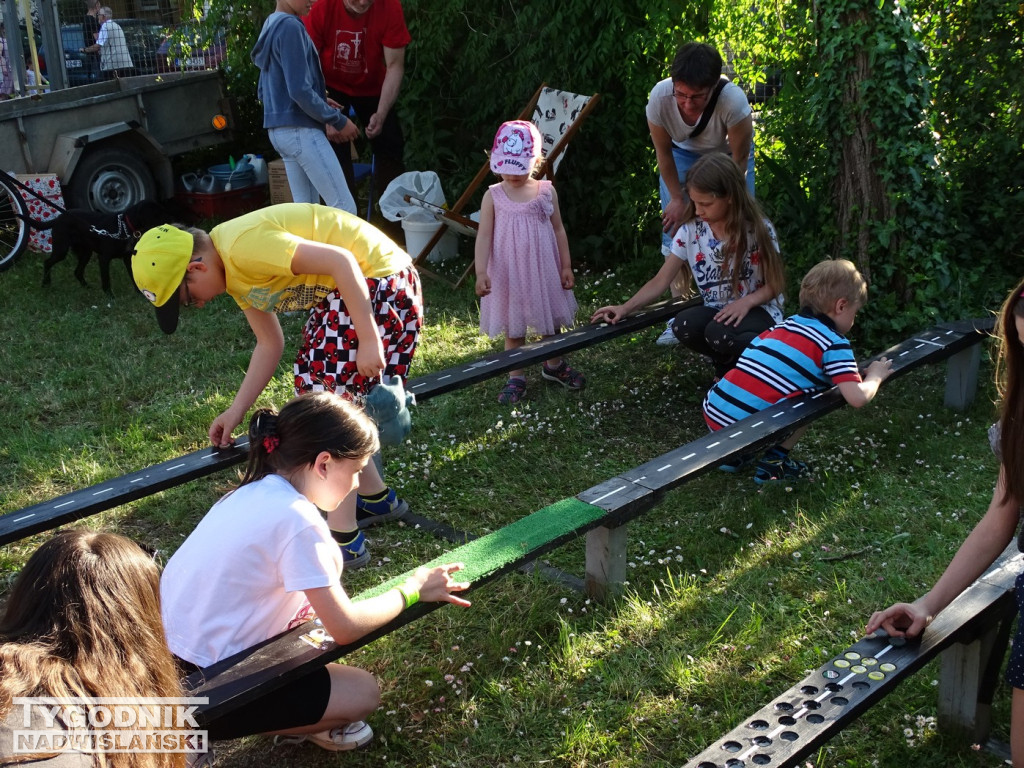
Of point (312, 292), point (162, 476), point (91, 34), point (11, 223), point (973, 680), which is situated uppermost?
point (91, 34)

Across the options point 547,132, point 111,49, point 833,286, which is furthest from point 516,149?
point 111,49

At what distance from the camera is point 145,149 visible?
28.0ft

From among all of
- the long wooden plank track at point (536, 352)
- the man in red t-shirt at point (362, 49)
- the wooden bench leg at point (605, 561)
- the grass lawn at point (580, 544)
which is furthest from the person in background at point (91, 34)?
the wooden bench leg at point (605, 561)

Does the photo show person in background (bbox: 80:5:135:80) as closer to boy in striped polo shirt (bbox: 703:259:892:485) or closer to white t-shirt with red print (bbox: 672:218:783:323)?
white t-shirt with red print (bbox: 672:218:783:323)

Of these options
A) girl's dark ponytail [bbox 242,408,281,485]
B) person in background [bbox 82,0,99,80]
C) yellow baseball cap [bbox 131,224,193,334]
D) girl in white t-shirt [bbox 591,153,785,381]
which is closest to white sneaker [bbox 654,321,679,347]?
girl in white t-shirt [bbox 591,153,785,381]

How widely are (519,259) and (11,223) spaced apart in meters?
5.08

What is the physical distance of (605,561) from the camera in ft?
10.8

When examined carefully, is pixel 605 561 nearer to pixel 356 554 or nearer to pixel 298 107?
pixel 356 554

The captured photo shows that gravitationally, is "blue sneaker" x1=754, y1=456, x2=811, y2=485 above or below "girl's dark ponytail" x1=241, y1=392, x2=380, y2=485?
below

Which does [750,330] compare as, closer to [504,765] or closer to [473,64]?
[504,765]

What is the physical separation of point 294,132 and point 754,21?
117 inches

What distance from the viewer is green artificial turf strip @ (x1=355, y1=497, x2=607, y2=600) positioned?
9.11 feet

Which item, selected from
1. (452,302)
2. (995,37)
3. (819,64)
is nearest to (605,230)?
(452,302)

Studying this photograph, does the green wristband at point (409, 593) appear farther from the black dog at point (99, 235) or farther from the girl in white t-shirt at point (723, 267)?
the black dog at point (99, 235)
